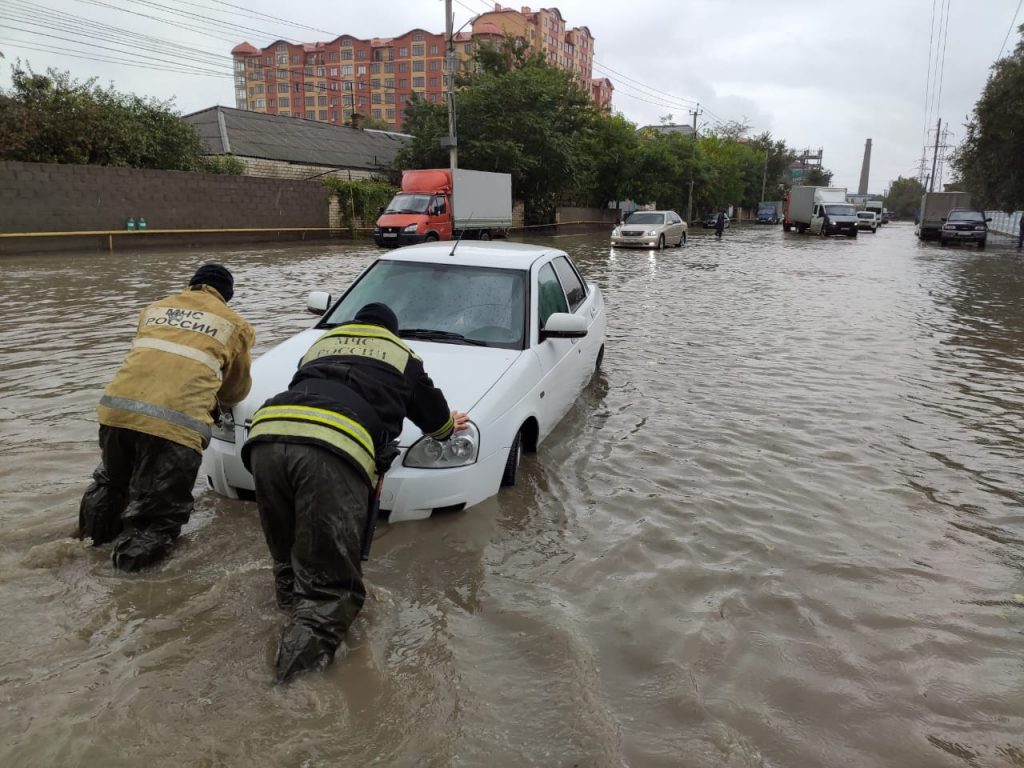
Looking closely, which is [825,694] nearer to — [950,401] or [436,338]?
[436,338]

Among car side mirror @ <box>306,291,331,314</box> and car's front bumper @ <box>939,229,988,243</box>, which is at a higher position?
car's front bumper @ <box>939,229,988,243</box>

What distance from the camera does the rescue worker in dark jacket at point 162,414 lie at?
338 cm

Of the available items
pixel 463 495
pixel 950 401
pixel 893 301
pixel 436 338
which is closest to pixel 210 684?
pixel 463 495

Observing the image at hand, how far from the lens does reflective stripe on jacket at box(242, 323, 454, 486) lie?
2658 millimetres

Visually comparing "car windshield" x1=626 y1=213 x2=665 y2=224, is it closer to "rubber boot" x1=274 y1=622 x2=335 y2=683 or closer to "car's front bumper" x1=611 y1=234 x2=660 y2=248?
"car's front bumper" x1=611 y1=234 x2=660 y2=248

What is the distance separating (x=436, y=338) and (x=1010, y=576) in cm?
347

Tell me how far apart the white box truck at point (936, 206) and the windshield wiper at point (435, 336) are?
4221 centimetres

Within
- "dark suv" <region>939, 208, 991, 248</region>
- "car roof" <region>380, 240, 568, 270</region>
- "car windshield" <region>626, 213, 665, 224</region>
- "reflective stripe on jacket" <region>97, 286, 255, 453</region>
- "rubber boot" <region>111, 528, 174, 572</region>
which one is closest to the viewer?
"reflective stripe on jacket" <region>97, 286, 255, 453</region>

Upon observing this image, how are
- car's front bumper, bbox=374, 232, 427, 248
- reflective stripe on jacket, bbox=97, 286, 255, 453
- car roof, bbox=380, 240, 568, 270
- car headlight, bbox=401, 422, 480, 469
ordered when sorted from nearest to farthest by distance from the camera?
1. reflective stripe on jacket, bbox=97, 286, 255, 453
2. car headlight, bbox=401, 422, 480, 469
3. car roof, bbox=380, 240, 568, 270
4. car's front bumper, bbox=374, 232, 427, 248

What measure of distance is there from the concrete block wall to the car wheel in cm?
2196

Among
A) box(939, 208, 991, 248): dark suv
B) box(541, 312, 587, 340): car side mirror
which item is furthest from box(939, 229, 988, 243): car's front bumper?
box(541, 312, 587, 340): car side mirror

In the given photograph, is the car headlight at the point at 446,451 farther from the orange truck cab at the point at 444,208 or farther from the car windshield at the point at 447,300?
the orange truck cab at the point at 444,208

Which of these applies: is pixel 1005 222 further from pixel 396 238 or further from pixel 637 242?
pixel 396 238

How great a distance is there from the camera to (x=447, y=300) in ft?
17.1
